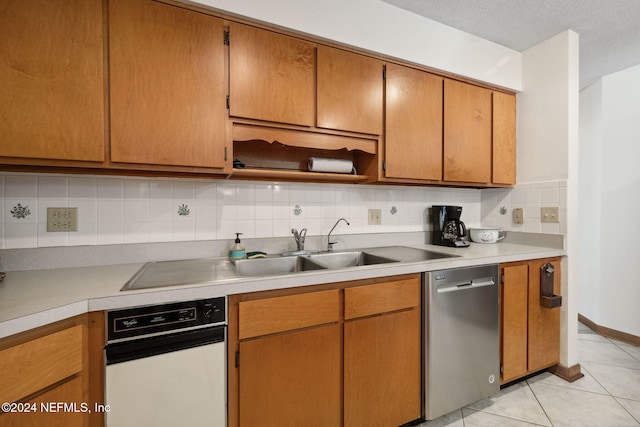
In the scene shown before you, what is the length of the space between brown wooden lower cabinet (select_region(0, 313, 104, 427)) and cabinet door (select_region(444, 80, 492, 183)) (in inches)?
78.6

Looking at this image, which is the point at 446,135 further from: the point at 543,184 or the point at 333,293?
the point at 333,293

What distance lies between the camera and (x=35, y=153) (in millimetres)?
1046

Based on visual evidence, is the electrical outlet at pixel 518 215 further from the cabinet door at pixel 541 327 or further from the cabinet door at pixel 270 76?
the cabinet door at pixel 270 76

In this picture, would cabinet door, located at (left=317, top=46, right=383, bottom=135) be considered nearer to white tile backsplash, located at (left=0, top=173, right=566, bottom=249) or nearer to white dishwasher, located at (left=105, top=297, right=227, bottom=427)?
white tile backsplash, located at (left=0, top=173, right=566, bottom=249)

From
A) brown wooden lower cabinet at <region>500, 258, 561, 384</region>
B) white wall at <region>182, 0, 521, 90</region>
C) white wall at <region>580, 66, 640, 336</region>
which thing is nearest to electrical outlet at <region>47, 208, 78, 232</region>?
white wall at <region>182, 0, 521, 90</region>

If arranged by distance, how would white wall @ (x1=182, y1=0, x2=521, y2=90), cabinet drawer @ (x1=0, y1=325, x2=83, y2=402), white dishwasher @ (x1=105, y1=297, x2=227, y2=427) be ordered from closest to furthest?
1. cabinet drawer @ (x1=0, y1=325, x2=83, y2=402)
2. white dishwasher @ (x1=105, y1=297, x2=227, y2=427)
3. white wall @ (x1=182, y1=0, x2=521, y2=90)

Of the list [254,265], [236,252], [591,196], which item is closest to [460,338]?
[254,265]

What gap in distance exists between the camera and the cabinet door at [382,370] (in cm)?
126

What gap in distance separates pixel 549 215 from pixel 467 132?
0.83 meters

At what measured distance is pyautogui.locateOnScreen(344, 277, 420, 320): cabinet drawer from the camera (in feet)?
4.11

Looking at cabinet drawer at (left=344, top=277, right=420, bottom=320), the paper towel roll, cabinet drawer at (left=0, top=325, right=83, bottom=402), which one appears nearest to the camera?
cabinet drawer at (left=0, top=325, right=83, bottom=402)

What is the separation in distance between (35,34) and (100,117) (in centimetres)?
33

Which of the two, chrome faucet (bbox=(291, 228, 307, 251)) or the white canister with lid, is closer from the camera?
chrome faucet (bbox=(291, 228, 307, 251))

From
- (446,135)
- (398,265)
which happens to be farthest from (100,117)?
(446,135)
